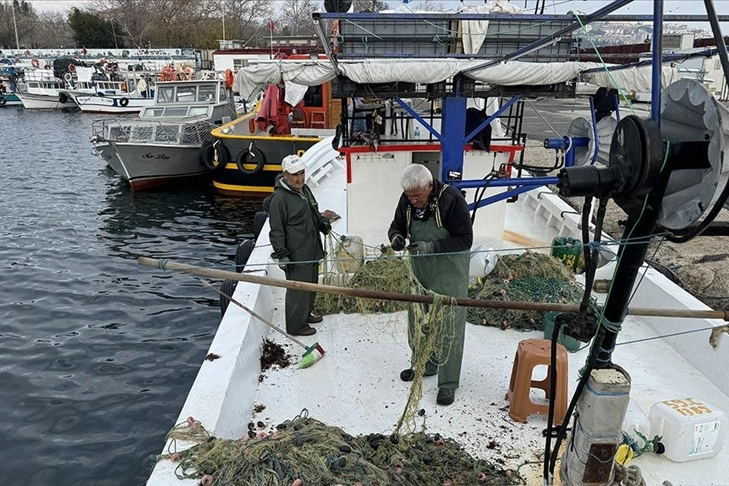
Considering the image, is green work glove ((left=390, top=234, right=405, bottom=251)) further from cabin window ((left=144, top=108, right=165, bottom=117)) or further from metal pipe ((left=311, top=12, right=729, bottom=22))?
cabin window ((left=144, top=108, right=165, bottom=117))

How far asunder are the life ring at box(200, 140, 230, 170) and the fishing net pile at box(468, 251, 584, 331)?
1029 centimetres

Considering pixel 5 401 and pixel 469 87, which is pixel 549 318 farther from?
pixel 5 401

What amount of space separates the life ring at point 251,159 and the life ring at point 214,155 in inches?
13.8

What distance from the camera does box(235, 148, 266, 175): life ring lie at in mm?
14336

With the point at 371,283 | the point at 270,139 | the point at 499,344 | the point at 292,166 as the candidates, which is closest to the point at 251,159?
the point at 270,139

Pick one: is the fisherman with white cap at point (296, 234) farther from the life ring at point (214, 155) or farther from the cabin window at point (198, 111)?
the cabin window at point (198, 111)

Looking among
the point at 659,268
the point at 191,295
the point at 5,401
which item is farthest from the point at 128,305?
the point at 659,268

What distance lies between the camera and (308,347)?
497 cm

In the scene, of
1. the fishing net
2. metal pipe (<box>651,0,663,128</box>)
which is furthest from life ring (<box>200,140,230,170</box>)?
metal pipe (<box>651,0,663,128</box>)

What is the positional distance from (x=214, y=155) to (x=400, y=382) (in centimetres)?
1175

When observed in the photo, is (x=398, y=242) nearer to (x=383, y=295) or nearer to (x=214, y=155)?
(x=383, y=295)

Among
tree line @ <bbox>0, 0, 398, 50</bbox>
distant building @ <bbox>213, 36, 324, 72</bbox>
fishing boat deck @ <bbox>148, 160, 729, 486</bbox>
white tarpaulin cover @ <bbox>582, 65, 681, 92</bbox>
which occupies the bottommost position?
fishing boat deck @ <bbox>148, 160, 729, 486</bbox>

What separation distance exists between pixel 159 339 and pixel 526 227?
19.0 ft

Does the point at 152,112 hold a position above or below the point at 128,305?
above
